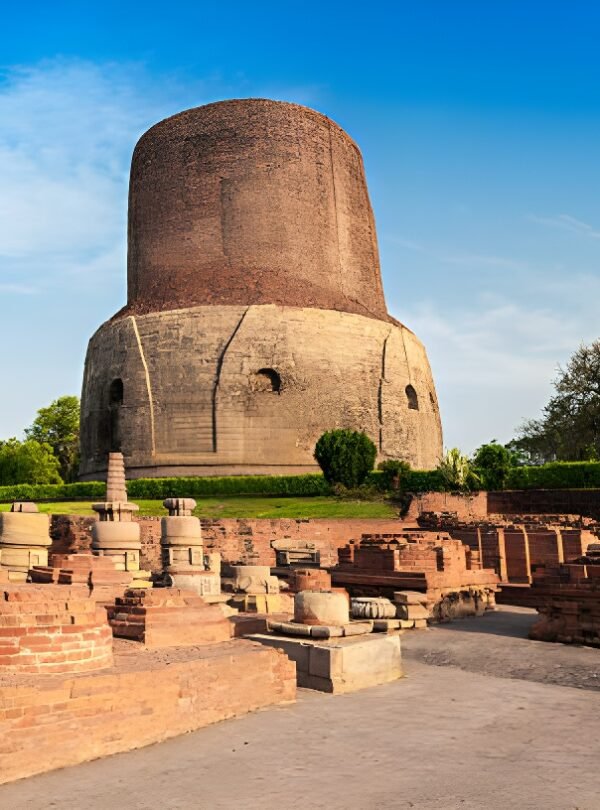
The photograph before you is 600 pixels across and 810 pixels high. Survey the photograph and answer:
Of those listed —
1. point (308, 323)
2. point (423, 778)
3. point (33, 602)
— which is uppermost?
point (308, 323)

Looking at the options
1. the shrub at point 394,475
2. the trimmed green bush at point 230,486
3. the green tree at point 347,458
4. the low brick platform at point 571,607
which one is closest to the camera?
the low brick platform at point 571,607

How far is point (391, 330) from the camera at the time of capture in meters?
31.1

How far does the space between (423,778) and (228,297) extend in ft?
86.7

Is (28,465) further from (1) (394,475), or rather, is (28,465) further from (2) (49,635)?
(2) (49,635)

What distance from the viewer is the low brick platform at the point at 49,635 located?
4.22 m

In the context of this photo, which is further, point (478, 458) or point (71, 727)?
point (478, 458)

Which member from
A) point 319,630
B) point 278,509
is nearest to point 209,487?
point 278,509

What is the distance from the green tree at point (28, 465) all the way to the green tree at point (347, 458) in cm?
2050

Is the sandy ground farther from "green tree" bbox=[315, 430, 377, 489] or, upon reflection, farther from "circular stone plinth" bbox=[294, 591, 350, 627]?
"green tree" bbox=[315, 430, 377, 489]

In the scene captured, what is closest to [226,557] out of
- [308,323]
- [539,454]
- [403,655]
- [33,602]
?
[403,655]

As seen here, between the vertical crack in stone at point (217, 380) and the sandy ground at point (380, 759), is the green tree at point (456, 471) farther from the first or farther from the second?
the sandy ground at point (380, 759)

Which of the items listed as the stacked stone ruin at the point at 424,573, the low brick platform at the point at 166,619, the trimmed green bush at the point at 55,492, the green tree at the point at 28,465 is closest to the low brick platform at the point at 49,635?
the low brick platform at the point at 166,619

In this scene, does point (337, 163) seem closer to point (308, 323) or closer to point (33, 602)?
point (308, 323)

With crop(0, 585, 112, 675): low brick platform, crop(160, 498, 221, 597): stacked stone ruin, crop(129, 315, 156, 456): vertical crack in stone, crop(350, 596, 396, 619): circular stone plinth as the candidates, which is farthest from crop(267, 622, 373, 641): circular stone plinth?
crop(129, 315, 156, 456): vertical crack in stone
